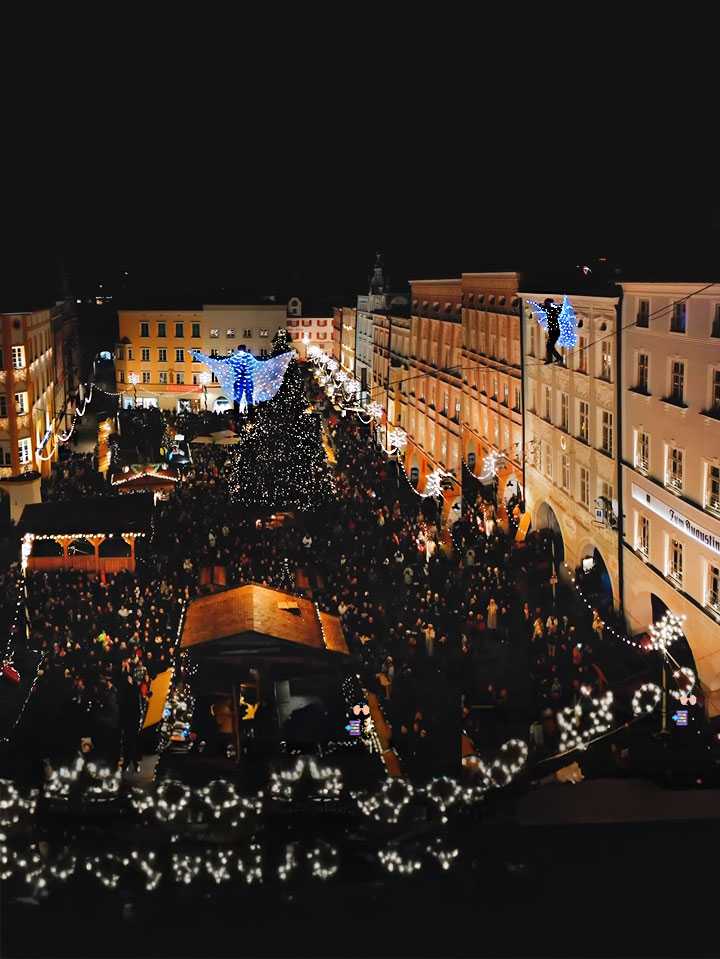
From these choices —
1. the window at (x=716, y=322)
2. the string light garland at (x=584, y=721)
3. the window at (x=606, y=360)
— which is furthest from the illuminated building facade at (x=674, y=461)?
the string light garland at (x=584, y=721)

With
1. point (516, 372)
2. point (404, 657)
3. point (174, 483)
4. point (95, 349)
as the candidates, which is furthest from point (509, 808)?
point (95, 349)

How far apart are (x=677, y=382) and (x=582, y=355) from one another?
6.27m

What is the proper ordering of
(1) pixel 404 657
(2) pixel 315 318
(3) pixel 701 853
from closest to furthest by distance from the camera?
(3) pixel 701 853
(1) pixel 404 657
(2) pixel 315 318

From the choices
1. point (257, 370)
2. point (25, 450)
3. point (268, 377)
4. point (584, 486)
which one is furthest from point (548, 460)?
point (257, 370)

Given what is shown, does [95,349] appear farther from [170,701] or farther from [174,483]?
[170,701]

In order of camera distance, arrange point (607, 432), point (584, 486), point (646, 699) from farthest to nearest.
A: point (584, 486), point (607, 432), point (646, 699)

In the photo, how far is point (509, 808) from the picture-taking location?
14.9m

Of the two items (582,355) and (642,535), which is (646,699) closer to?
(642,535)

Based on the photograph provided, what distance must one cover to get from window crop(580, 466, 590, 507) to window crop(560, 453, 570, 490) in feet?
4.02

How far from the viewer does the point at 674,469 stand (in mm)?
23656

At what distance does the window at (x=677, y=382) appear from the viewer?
75.8ft

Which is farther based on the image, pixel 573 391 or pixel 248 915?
pixel 573 391

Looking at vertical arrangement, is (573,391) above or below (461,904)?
above

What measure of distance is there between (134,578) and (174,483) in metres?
12.4
